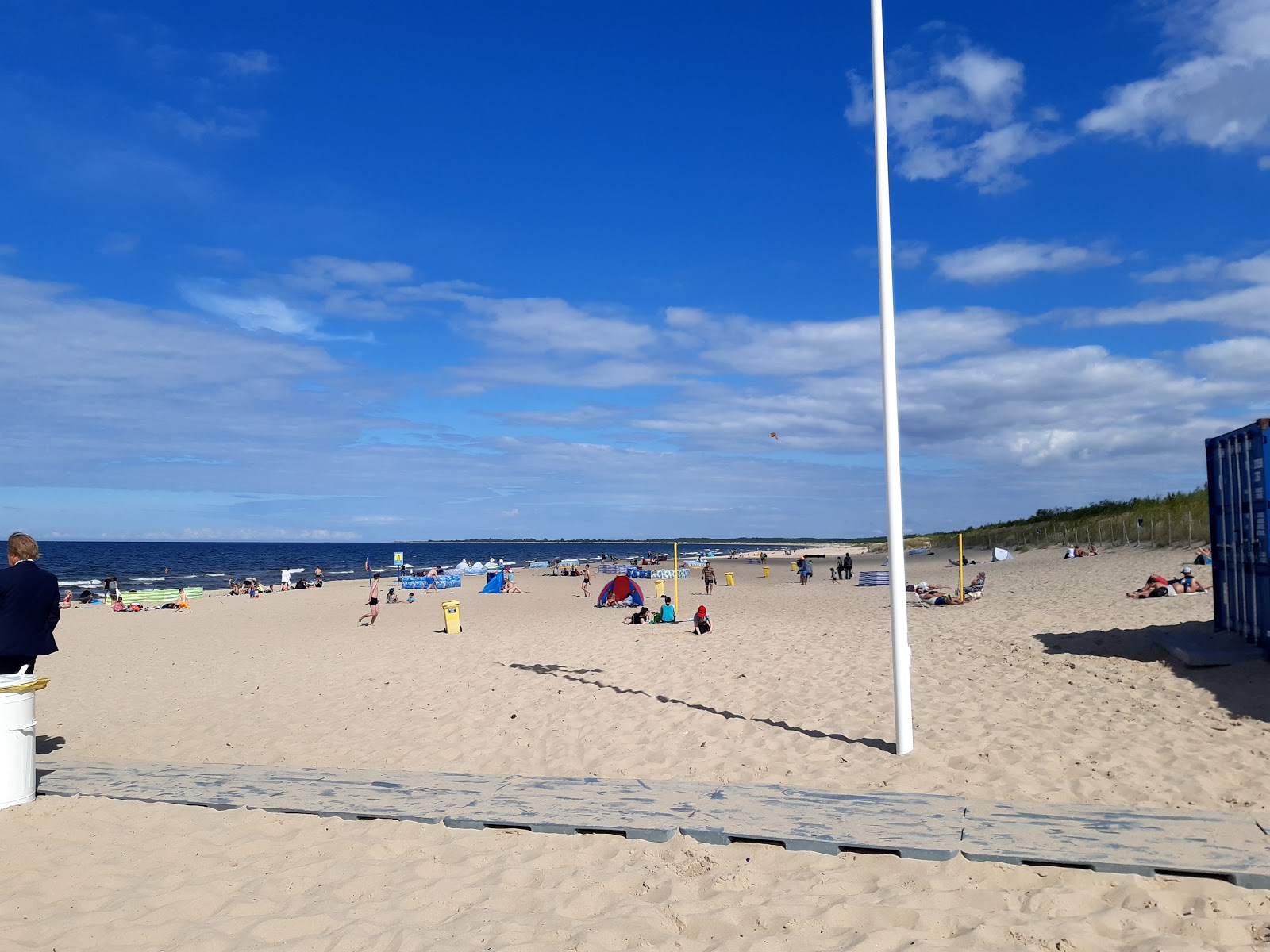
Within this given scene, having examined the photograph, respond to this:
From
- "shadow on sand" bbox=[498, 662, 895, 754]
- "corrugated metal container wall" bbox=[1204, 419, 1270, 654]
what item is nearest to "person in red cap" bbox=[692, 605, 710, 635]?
"shadow on sand" bbox=[498, 662, 895, 754]

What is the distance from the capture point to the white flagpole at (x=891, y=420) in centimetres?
673

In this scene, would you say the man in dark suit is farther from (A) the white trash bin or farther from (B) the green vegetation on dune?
(B) the green vegetation on dune

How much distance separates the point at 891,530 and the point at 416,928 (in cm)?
462

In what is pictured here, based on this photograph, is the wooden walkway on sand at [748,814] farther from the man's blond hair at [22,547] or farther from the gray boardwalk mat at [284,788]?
the man's blond hair at [22,547]

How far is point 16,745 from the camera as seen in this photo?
19.2 ft

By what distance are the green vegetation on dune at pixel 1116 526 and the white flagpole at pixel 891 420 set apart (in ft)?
80.0

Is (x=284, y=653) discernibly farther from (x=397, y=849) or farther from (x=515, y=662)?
(x=397, y=849)

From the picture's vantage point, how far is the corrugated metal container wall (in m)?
8.84

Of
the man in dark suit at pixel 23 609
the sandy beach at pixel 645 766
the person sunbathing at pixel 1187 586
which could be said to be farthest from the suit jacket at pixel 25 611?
the person sunbathing at pixel 1187 586

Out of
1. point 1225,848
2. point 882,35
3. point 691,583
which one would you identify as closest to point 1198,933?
point 1225,848

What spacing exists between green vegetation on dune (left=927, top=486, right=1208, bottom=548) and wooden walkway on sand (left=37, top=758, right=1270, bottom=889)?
1014 inches

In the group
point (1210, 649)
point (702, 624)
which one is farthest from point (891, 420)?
point (702, 624)

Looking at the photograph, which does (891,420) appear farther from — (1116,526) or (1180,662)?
(1116,526)

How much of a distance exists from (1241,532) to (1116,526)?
3526cm
